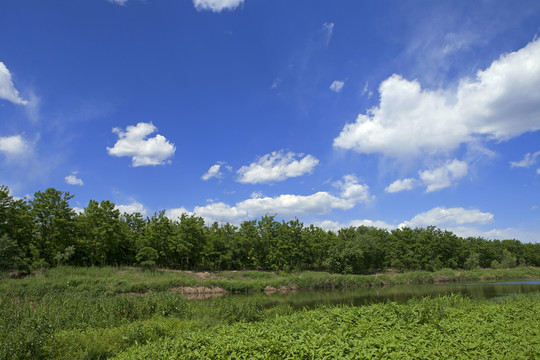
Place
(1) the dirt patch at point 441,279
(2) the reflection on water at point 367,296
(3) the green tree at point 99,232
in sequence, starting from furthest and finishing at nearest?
1. (1) the dirt patch at point 441,279
2. (3) the green tree at point 99,232
3. (2) the reflection on water at point 367,296

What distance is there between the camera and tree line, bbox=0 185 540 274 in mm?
40531

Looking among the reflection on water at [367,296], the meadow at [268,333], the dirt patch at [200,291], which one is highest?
the meadow at [268,333]

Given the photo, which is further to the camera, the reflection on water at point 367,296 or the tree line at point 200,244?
the tree line at point 200,244

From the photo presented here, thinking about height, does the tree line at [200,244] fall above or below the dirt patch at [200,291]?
above

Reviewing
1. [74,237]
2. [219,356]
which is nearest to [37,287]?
[74,237]

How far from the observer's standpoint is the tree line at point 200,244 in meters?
40.5

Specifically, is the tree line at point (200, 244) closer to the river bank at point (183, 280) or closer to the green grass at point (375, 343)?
the river bank at point (183, 280)

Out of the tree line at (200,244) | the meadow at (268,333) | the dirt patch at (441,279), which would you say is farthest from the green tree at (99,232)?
the dirt patch at (441,279)

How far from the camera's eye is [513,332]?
7125mm

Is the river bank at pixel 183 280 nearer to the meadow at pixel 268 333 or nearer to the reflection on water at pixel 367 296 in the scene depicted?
the reflection on water at pixel 367 296

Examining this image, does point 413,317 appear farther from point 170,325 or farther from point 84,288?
point 84,288

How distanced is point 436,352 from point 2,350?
10598mm

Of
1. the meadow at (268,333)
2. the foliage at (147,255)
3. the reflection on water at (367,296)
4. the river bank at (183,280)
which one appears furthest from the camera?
the foliage at (147,255)

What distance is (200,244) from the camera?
55.3 meters
